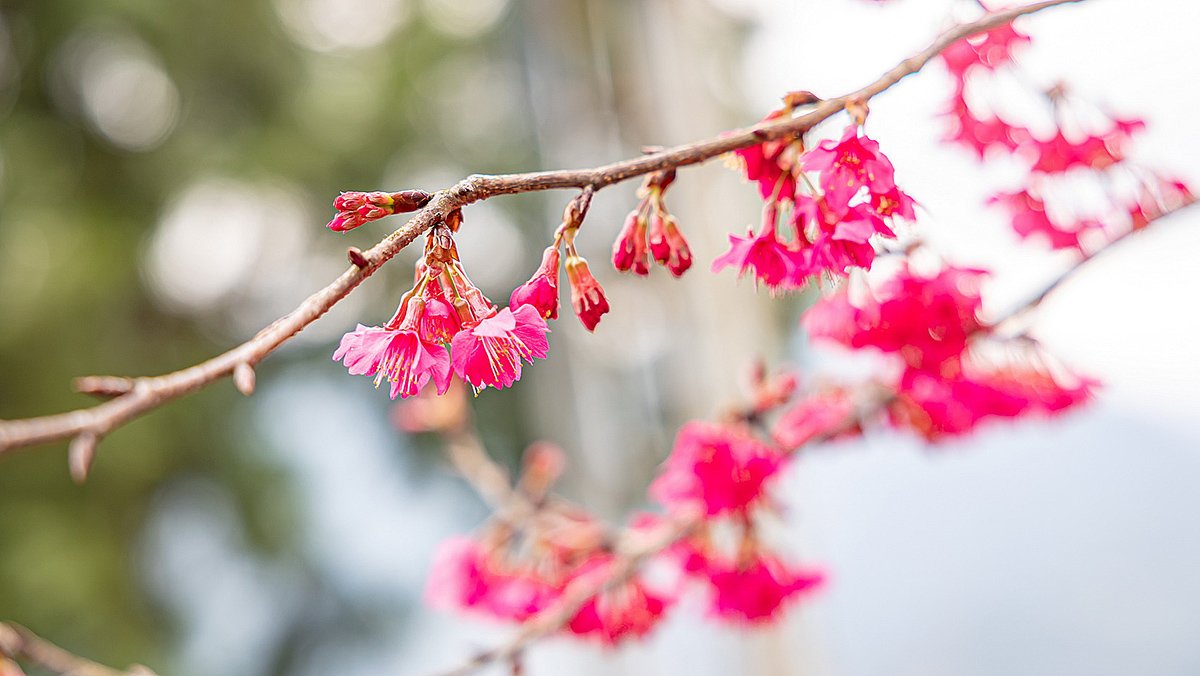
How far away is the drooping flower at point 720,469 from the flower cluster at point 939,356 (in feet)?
0.18

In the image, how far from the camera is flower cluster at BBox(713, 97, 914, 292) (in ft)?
0.65

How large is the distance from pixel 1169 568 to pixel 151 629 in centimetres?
162

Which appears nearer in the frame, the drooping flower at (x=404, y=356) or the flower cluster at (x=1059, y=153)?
the drooping flower at (x=404, y=356)

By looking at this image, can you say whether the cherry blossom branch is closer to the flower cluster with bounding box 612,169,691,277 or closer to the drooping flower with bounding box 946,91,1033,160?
the drooping flower with bounding box 946,91,1033,160

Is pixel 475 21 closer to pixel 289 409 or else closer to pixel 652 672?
pixel 289 409

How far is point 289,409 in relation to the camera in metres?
1.90

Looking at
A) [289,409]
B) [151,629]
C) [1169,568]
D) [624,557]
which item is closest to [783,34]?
[1169,568]

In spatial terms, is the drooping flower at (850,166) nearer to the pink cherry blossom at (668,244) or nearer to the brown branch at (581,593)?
the pink cherry blossom at (668,244)

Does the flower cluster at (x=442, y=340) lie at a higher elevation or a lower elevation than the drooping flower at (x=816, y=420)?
higher

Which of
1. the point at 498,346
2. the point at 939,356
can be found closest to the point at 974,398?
the point at 939,356

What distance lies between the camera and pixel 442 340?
20 centimetres

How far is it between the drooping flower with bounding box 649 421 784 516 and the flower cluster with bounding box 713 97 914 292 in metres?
0.14

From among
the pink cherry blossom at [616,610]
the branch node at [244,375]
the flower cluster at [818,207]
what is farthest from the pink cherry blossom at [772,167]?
the pink cherry blossom at [616,610]

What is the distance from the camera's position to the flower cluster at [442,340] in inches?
7.4
